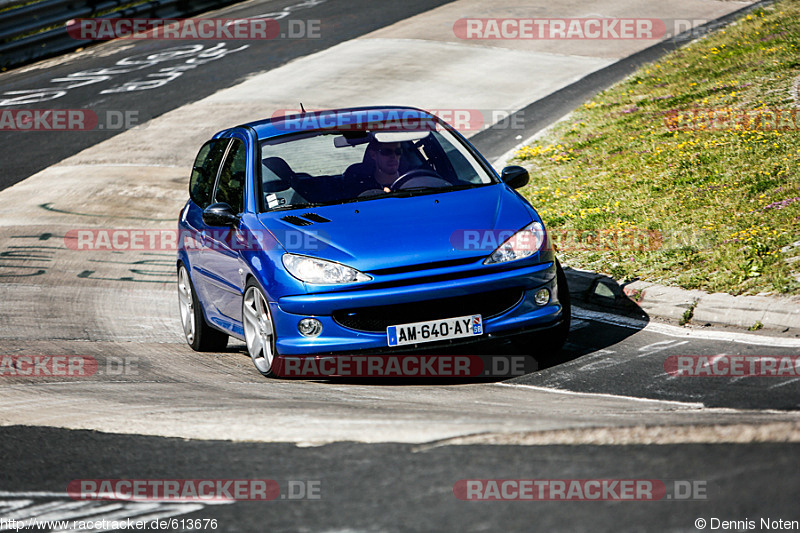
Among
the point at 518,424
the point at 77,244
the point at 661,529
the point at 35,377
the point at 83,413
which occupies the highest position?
the point at 661,529

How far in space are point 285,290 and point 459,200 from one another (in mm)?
1454

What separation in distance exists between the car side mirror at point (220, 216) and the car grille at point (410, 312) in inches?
59.1

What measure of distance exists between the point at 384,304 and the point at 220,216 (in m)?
1.77

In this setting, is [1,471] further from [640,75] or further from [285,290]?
[640,75]

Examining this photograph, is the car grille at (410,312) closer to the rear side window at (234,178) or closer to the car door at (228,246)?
the car door at (228,246)

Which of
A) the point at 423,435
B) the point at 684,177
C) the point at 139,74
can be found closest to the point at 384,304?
the point at 423,435

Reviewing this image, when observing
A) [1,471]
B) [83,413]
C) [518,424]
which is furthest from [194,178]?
[518,424]

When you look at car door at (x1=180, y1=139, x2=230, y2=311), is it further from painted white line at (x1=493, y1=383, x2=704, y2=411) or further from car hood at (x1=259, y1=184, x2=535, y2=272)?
painted white line at (x1=493, y1=383, x2=704, y2=411)

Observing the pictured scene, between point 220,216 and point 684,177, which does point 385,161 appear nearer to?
point 220,216

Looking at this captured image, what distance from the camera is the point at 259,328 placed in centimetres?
667

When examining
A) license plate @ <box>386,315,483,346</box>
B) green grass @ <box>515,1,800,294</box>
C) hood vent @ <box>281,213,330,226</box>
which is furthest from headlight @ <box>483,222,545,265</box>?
green grass @ <box>515,1,800,294</box>

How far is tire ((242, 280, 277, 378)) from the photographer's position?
646cm

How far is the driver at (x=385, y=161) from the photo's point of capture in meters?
7.39

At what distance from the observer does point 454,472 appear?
4.05 m
